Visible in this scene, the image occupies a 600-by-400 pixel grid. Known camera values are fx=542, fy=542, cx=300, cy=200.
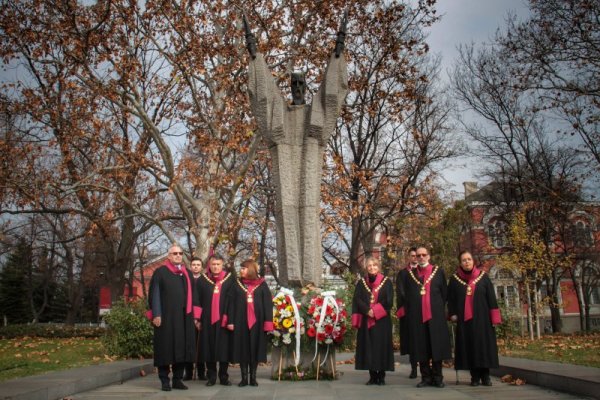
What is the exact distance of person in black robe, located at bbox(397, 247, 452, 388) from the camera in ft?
26.1

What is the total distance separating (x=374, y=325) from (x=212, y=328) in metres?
2.58

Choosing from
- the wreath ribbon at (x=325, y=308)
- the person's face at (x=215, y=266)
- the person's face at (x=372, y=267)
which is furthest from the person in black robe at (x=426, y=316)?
the person's face at (x=215, y=266)

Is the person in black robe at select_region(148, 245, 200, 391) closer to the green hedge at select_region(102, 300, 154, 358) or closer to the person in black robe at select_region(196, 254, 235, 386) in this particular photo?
the person in black robe at select_region(196, 254, 235, 386)

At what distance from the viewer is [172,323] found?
819 centimetres

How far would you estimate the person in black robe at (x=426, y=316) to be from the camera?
7.96m

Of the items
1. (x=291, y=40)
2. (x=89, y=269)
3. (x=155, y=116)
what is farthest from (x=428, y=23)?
(x=89, y=269)

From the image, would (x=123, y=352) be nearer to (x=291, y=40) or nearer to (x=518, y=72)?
(x=291, y=40)

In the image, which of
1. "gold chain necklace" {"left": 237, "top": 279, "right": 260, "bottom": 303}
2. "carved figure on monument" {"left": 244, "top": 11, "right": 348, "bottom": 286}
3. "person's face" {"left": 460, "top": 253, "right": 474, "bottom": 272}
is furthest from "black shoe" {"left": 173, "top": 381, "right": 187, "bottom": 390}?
"person's face" {"left": 460, "top": 253, "right": 474, "bottom": 272}

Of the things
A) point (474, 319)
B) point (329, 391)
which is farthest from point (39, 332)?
point (474, 319)

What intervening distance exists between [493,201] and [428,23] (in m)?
17.3

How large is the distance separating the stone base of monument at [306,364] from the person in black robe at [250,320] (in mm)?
288

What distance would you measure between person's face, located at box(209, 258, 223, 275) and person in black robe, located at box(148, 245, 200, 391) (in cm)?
Answer: 41

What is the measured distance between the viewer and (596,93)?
55.0ft

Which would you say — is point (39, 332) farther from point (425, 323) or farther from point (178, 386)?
point (425, 323)
